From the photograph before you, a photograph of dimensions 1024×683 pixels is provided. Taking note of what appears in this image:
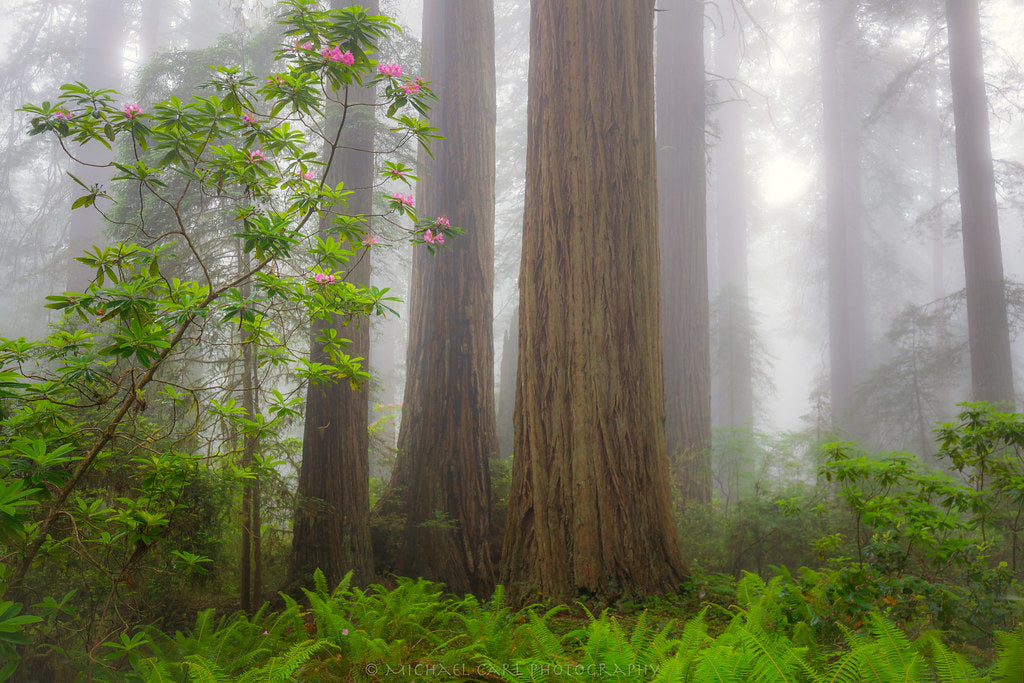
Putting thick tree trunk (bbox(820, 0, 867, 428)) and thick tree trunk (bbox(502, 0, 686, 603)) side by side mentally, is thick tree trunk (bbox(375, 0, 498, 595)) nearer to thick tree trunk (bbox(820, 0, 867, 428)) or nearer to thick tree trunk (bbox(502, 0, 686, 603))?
thick tree trunk (bbox(502, 0, 686, 603))

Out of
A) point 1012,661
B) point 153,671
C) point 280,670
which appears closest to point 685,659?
point 1012,661

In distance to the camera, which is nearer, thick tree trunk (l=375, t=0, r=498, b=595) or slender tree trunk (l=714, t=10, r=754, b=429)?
thick tree trunk (l=375, t=0, r=498, b=595)

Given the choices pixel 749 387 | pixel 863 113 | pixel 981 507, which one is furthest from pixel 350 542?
pixel 863 113

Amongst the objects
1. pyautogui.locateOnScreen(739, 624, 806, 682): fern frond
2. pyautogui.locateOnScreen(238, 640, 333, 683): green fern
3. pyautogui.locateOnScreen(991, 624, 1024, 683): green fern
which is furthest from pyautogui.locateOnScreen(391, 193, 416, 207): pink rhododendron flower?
pyautogui.locateOnScreen(991, 624, 1024, 683): green fern

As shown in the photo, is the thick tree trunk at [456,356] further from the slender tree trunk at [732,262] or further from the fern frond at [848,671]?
the slender tree trunk at [732,262]

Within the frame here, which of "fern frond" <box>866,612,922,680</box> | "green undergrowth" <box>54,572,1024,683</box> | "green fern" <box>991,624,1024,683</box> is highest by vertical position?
"green fern" <box>991,624,1024,683</box>

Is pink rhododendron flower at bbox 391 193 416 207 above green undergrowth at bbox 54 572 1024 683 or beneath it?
above

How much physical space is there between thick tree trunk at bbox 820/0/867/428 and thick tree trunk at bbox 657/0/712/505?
12351 mm

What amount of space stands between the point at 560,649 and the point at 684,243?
7.97m

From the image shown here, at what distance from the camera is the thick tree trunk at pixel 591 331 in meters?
4.21

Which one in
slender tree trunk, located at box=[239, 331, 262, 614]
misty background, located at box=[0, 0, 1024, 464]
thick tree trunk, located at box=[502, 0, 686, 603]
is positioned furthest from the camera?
misty background, located at box=[0, 0, 1024, 464]

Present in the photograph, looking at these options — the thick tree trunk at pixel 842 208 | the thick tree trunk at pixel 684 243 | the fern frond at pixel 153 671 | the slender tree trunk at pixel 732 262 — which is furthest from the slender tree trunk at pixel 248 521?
the thick tree trunk at pixel 842 208

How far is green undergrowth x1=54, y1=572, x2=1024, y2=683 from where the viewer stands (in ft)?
6.98

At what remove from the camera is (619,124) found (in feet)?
15.4
